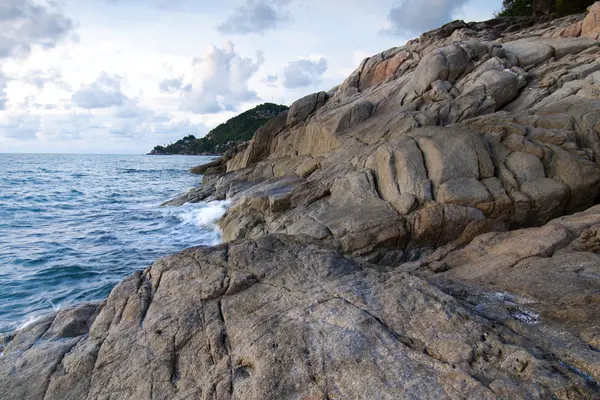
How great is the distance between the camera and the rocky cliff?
198 inches

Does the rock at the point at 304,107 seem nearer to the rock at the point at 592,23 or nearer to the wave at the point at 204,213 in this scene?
the wave at the point at 204,213

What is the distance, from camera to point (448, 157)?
1397 cm

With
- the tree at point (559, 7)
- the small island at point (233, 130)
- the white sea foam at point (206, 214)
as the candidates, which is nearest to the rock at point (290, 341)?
the white sea foam at point (206, 214)

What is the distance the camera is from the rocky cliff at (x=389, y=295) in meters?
5.02

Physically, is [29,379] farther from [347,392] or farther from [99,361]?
[347,392]

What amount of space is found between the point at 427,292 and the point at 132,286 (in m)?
5.80

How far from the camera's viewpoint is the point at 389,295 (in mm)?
6379

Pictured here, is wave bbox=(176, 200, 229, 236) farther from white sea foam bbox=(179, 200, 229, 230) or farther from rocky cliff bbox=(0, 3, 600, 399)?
rocky cliff bbox=(0, 3, 600, 399)

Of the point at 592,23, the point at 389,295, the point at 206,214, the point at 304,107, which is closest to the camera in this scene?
the point at 389,295

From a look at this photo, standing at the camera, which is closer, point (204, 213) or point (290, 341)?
point (290, 341)

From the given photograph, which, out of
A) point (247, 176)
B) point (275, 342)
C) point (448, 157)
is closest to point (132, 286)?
point (275, 342)

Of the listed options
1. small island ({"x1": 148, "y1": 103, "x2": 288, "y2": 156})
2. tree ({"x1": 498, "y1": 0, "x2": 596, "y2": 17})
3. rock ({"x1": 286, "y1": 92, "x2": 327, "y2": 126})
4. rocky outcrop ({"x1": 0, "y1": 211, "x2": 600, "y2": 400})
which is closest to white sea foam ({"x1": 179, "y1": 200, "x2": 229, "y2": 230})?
rock ({"x1": 286, "y1": 92, "x2": 327, "y2": 126})

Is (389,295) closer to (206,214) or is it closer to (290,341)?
(290,341)

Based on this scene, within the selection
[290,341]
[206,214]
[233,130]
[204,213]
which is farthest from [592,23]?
[233,130]
